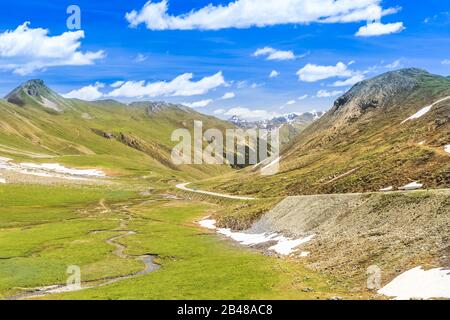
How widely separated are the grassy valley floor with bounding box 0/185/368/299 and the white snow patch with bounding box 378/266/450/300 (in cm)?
373

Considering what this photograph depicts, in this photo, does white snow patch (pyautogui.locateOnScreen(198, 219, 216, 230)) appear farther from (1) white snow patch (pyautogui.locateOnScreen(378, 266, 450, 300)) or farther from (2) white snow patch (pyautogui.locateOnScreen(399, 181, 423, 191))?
(1) white snow patch (pyautogui.locateOnScreen(378, 266, 450, 300))

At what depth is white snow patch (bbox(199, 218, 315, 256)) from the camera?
86.9 metres

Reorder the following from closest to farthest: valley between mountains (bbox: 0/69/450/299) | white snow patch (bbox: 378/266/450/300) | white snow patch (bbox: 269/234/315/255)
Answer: white snow patch (bbox: 378/266/450/300) < valley between mountains (bbox: 0/69/450/299) < white snow patch (bbox: 269/234/315/255)

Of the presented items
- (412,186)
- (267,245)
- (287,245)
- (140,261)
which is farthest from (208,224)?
(412,186)

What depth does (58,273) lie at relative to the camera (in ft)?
246

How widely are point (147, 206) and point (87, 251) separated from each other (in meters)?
91.9

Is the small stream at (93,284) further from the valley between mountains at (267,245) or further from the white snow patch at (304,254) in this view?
the white snow patch at (304,254)

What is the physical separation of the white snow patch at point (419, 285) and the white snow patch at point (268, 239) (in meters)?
31.8

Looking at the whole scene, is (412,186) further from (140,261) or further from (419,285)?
(419,285)

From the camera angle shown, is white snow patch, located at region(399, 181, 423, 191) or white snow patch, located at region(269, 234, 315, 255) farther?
white snow patch, located at region(399, 181, 423, 191)

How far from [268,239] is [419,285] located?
2021 inches

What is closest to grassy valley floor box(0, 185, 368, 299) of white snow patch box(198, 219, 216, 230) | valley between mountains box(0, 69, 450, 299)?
valley between mountains box(0, 69, 450, 299)

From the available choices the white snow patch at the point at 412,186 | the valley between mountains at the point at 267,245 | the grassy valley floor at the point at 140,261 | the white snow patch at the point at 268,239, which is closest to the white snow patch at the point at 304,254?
the valley between mountains at the point at 267,245
